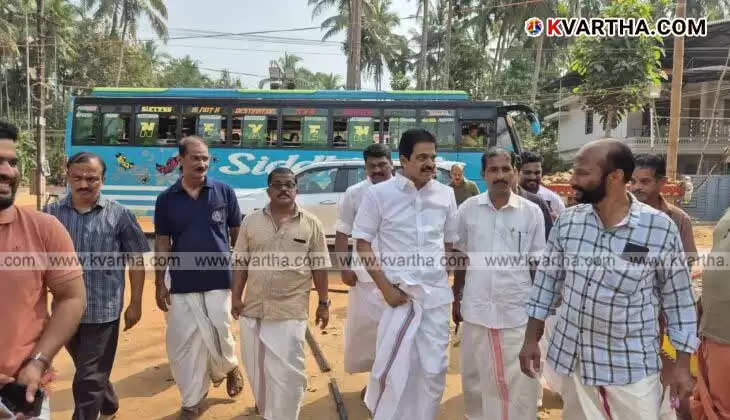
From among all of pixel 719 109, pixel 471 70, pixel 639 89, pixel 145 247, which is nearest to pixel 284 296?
pixel 145 247

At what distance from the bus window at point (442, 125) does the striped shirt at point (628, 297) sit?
10.6 m

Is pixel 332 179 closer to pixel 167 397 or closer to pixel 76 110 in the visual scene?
pixel 167 397

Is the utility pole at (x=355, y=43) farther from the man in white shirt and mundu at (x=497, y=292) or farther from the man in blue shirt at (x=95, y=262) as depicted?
the man in blue shirt at (x=95, y=262)

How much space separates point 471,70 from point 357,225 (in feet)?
97.1

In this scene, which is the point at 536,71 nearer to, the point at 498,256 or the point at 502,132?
the point at 502,132

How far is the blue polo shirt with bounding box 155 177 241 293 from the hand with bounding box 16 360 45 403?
1.92 m

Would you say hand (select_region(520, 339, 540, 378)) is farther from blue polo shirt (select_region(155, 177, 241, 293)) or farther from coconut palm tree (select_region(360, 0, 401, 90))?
coconut palm tree (select_region(360, 0, 401, 90))

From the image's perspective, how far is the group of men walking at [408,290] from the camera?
234 cm

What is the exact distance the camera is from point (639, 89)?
18.7 m

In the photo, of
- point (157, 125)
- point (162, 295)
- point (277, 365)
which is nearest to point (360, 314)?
point (277, 365)

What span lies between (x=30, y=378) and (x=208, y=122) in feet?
40.0

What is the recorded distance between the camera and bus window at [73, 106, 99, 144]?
44.6 ft

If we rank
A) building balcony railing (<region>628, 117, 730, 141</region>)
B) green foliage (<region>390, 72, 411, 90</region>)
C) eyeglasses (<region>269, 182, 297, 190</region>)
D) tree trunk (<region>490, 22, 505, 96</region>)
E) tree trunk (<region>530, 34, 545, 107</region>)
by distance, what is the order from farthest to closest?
1. green foliage (<region>390, 72, 411, 90</region>)
2. tree trunk (<region>490, 22, 505, 96</region>)
3. tree trunk (<region>530, 34, 545, 107</region>)
4. building balcony railing (<region>628, 117, 730, 141</region>)
5. eyeglasses (<region>269, 182, 297, 190</region>)

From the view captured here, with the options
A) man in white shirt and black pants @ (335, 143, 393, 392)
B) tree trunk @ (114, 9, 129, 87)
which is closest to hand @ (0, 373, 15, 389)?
man in white shirt and black pants @ (335, 143, 393, 392)
